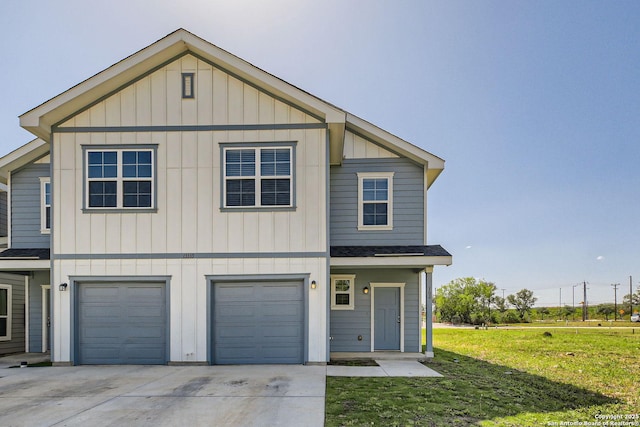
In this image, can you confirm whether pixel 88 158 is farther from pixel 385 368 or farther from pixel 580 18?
pixel 580 18

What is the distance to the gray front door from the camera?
1093cm

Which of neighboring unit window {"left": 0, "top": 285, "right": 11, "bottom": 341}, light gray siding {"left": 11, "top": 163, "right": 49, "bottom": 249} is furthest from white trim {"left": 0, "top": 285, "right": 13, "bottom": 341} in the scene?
light gray siding {"left": 11, "top": 163, "right": 49, "bottom": 249}

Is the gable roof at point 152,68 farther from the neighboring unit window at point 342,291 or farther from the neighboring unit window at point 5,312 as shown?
the neighboring unit window at point 5,312

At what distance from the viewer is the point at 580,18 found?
13.4m

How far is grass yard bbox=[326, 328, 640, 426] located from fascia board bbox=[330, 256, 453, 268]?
254cm

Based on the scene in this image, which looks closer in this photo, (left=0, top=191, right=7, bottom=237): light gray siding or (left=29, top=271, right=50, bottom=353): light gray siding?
(left=29, top=271, right=50, bottom=353): light gray siding

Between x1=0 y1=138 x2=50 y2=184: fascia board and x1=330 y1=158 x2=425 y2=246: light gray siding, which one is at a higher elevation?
x1=0 y1=138 x2=50 y2=184: fascia board

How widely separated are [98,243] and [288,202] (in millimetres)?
4693

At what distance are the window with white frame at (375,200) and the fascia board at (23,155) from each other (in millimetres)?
9286

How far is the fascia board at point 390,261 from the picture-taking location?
373 inches

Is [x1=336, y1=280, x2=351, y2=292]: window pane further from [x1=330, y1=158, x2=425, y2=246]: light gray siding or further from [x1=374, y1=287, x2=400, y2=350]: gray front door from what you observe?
[x1=330, y1=158, x2=425, y2=246]: light gray siding

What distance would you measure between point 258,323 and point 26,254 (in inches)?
261

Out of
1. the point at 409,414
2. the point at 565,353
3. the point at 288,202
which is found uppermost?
the point at 288,202

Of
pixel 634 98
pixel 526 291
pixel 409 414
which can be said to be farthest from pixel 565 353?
pixel 526 291
